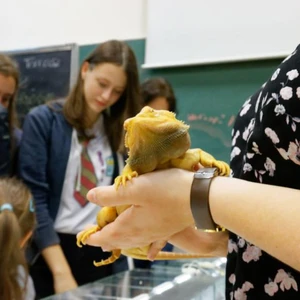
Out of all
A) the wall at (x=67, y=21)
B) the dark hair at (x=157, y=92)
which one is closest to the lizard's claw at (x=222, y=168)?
the dark hair at (x=157, y=92)

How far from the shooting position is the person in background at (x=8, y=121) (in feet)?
5.33

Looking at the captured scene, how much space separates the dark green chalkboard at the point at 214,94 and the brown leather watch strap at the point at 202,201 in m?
1.81

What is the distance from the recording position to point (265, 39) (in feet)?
7.45

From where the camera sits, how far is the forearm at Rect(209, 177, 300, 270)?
509 mm

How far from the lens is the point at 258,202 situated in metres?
0.53

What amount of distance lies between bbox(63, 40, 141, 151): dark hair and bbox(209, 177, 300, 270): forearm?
1.21m

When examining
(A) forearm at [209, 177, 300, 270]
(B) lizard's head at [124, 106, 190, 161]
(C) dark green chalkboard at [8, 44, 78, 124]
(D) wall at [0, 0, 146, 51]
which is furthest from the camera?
(C) dark green chalkboard at [8, 44, 78, 124]

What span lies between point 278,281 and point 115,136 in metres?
1.24

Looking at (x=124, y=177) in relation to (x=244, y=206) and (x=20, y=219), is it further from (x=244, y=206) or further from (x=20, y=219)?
A: (x=20, y=219)

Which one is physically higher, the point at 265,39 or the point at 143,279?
the point at 265,39

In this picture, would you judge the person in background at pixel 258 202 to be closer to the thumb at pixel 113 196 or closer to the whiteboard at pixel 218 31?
the thumb at pixel 113 196

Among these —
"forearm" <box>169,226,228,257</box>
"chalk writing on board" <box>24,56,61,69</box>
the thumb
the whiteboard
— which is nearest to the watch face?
the thumb

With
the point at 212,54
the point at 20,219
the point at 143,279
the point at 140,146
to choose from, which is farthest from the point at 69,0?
the point at 140,146

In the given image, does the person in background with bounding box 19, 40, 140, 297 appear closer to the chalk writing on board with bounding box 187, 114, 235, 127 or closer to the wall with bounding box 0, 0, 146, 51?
the chalk writing on board with bounding box 187, 114, 235, 127
